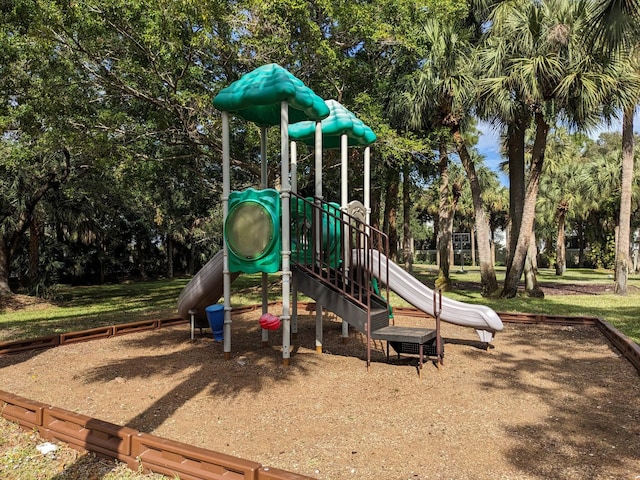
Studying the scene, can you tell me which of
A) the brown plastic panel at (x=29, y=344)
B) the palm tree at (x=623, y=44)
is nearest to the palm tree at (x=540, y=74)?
the palm tree at (x=623, y=44)

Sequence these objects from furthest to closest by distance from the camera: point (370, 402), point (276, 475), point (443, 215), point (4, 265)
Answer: point (443, 215), point (4, 265), point (370, 402), point (276, 475)

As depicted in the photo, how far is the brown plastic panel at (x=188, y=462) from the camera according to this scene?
298cm

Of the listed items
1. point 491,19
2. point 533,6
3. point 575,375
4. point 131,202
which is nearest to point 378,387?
point 575,375

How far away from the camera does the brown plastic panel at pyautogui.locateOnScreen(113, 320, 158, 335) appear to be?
9594 mm

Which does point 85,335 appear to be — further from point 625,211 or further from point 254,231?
point 625,211

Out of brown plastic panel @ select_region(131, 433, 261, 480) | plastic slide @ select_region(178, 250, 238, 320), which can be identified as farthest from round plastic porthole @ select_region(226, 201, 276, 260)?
brown plastic panel @ select_region(131, 433, 261, 480)

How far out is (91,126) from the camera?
40.0 ft

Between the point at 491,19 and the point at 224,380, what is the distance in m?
16.4

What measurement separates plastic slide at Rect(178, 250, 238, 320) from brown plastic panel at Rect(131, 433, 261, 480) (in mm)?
4548

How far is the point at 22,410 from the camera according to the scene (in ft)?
14.1

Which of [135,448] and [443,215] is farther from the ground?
[443,215]

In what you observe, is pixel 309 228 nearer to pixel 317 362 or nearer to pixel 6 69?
pixel 317 362

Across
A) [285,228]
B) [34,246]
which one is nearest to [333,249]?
[285,228]

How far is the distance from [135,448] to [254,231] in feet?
13.0
